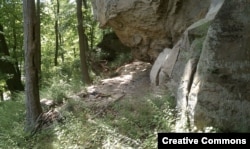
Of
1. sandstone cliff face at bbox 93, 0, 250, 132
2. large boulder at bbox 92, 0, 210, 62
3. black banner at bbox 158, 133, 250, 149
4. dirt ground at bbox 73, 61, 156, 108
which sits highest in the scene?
large boulder at bbox 92, 0, 210, 62

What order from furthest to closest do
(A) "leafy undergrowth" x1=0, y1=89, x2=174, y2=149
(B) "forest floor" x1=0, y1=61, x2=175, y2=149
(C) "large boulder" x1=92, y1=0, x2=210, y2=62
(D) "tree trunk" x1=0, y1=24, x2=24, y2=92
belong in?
(D) "tree trunk" x1=0, y1=24, x2=24, y2=92 < (C) "large boulder" x1=92, y1=0, x2=210, y2=62 < (B) "forest floor" x1=0, y1=61, x2=175, y2=149 < (A) "leafy undergrowth" x1=0, y1=89, x2=174, y2=149

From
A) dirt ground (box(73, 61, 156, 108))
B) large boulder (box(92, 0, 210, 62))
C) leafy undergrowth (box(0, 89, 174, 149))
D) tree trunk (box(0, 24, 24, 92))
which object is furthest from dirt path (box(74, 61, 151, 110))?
tree trunk (box(0, 24, 24, 92))

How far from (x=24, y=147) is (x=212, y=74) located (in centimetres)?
544

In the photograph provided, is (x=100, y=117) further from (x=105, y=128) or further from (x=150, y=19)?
(x=150, y=19)

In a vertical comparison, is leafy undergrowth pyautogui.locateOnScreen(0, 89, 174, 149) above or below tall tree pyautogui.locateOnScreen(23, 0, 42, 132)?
below

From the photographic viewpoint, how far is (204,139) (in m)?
5.25

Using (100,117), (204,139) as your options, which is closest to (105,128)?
(100,117)

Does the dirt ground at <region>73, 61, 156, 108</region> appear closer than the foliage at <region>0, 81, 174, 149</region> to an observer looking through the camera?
No

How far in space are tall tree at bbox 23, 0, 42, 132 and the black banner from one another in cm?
490

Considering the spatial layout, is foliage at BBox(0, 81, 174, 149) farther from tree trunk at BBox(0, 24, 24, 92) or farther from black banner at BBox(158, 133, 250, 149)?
tree trunk at BBox(0, 24, 24, 92)

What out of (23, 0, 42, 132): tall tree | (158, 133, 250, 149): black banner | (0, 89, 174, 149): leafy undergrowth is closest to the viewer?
(158, 133, 250, 149): black banner

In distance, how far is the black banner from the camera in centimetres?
520

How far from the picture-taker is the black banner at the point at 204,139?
17.1 ft

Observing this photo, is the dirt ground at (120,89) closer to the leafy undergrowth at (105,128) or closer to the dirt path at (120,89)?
the dirt path at (120,89)
